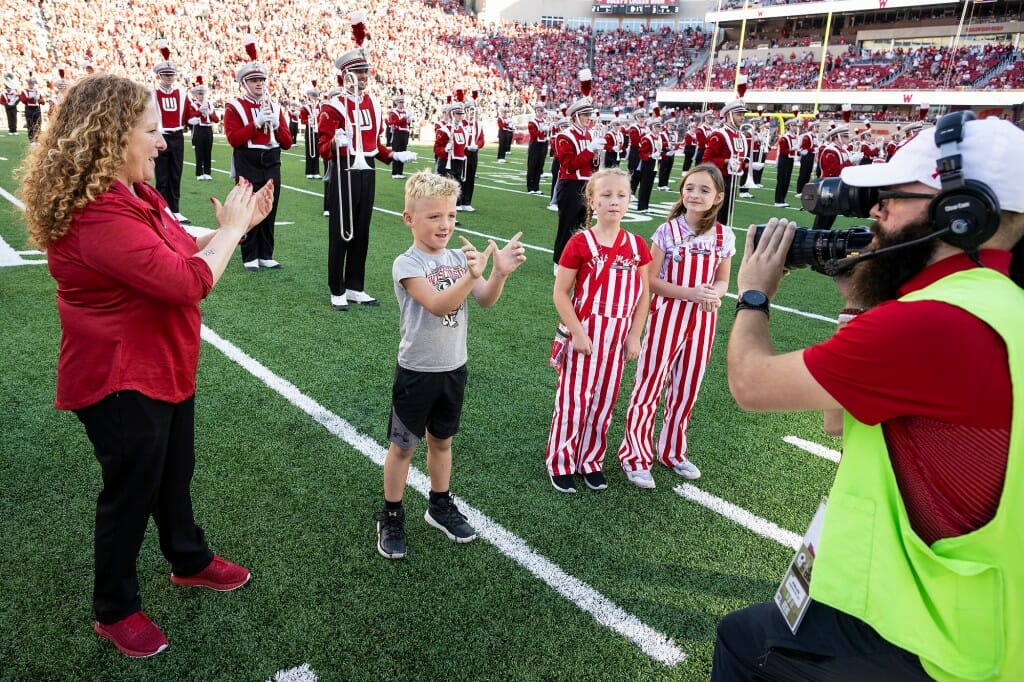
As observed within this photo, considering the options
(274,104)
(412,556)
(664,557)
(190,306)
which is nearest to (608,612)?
(664,557)

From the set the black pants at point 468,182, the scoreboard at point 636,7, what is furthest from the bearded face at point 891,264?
the scoreboard at point 636,7

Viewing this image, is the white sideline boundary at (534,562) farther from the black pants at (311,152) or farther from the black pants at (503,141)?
the black pants at (503,141)

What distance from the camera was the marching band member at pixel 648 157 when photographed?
1474cm

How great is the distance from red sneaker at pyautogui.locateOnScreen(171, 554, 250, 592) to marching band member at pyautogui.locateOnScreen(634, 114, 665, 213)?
516 inches

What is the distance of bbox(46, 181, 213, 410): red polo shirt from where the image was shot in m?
2.00

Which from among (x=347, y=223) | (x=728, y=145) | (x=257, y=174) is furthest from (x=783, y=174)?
(x=347, y=223)

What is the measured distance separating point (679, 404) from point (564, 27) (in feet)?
198

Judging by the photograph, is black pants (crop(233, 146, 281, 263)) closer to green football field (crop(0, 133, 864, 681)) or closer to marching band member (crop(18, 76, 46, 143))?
green football field (crop(0, 133, 864, 681))

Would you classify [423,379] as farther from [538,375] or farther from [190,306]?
[538,375]

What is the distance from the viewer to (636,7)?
190ft

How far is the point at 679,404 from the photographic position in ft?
12.7

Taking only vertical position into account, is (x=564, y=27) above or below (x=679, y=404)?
above

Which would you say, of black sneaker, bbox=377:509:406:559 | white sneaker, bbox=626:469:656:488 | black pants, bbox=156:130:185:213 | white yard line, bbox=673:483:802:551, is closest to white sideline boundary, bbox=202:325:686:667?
black sneaker, bbox=377:509:406:559

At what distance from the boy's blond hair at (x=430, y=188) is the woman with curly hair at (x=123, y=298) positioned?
55cm
